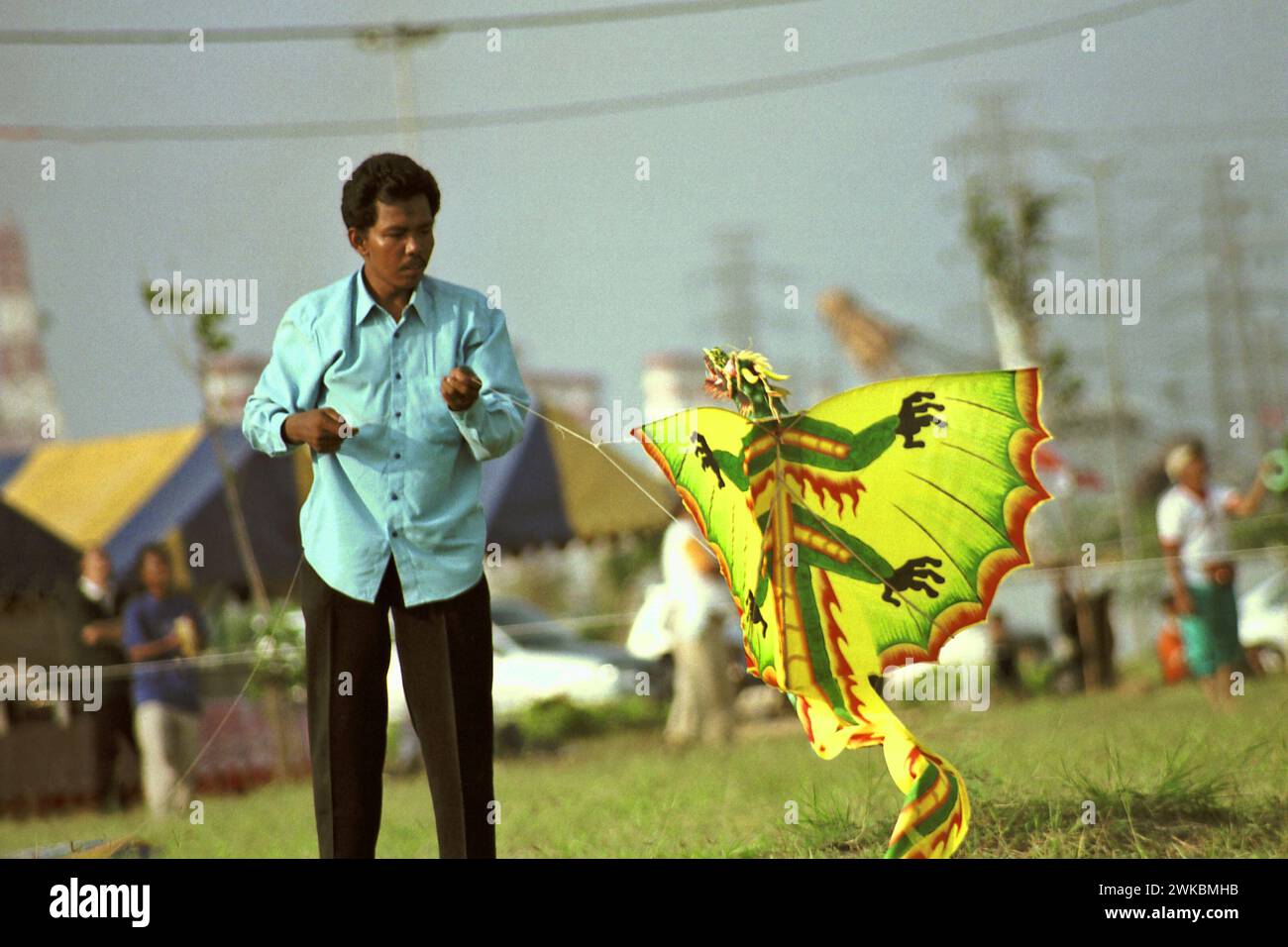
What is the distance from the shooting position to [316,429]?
402cm

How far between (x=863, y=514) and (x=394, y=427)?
1.19 meters

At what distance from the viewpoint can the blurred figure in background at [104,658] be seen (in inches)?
399

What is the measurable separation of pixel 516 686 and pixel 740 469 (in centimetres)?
1023

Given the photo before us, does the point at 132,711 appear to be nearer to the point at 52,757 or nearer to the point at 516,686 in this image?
the point at 52,757

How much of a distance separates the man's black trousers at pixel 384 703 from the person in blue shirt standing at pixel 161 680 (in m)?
5.03

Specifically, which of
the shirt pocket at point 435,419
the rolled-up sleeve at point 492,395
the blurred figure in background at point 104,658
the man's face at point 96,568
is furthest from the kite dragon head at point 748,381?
the man's face at point 96,568

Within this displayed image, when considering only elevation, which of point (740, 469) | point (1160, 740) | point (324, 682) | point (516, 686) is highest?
point (740, 469)

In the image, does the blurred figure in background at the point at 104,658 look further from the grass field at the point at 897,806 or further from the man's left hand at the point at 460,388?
the man's left hand at the point at 460,388

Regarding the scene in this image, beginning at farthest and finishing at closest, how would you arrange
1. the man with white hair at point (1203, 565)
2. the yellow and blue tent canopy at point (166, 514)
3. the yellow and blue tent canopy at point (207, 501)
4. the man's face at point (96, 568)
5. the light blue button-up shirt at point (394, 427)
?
the yellow and blue tent canopy at point (207, 501) → the yellow and blue tent canopy at point (166, 514) → the man's face at point (96, 568) → the man with white hair at point (1203, 565) → the light blue button-up shirt at point (394, 427)

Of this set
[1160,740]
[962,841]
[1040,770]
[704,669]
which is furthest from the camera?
[704,669]

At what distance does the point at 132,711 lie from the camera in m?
10.3

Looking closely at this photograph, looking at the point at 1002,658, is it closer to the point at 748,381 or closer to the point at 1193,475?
the point at 1193,475

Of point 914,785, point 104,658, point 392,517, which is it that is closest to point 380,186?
point 392,517
